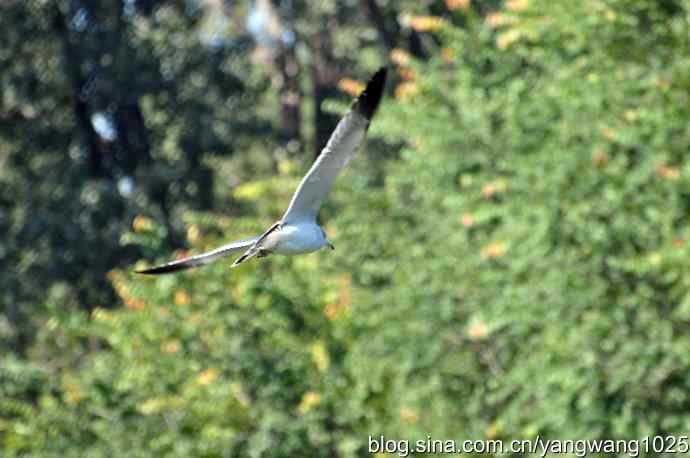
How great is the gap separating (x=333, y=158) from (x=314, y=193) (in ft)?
0.69

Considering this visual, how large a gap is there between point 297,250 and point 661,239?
738 centimetres

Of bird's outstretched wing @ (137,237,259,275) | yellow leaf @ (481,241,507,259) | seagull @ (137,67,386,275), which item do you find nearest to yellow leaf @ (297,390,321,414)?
yellow leaf @ (481,241,507,259)

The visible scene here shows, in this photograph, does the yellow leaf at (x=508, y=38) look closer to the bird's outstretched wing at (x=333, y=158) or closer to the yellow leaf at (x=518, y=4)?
the yellow leaf at (x=518, y=4)

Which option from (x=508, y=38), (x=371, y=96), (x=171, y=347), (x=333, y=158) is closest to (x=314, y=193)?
(x=333, y=158)

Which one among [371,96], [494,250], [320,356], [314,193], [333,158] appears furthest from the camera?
[320,356]

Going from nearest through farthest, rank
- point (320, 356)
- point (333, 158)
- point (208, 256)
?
point (333, 158)
point (208, 256)
point (320, 356)

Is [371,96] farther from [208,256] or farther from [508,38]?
[508,38]

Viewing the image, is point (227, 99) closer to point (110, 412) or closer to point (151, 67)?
point (151, 67)

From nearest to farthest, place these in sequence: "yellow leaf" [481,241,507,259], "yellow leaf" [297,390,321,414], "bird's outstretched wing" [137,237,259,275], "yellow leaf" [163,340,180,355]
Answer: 1. "bird's outstretched wing" [137,237,259,275]
2. "yellow leaf" [481,241,507,259]
3. "yellow leaf" [297,390,321,414]
4. "yellow leaf" [163,340,180,355]

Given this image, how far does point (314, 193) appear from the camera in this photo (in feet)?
27.2

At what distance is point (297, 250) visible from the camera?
8266 millimetres

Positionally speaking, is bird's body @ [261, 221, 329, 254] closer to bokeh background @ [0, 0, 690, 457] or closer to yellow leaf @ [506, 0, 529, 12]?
bokeh background @ [0, 0, 690, 457]

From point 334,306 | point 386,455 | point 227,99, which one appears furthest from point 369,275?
point 227,99

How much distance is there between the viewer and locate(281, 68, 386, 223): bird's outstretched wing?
817 centimetres
